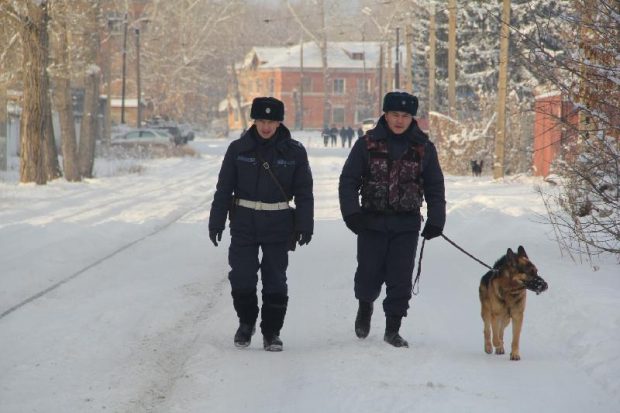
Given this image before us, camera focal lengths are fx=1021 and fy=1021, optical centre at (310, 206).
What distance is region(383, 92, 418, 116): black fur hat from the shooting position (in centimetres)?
799

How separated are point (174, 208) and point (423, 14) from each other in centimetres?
3667

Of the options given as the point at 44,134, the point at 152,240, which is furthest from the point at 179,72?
the point at 152,240

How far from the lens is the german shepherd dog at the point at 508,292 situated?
7.23m

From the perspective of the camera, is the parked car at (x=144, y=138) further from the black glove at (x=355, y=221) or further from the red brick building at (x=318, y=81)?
the red brick building at (x=318, y=81)

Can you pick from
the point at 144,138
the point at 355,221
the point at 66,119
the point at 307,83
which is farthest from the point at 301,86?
the point at 355,221

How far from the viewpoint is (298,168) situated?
8164 mm

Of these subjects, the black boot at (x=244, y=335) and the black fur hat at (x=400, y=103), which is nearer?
the black fur hat at (x=400, y=103)

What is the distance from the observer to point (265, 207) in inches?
318

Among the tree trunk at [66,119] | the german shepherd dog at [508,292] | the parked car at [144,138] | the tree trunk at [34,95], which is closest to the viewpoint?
the german shepherd dog at [508,292]

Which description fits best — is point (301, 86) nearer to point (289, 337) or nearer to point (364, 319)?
point (289, 337)

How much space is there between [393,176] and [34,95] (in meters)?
21.8

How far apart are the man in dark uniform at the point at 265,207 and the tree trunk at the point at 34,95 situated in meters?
20.4

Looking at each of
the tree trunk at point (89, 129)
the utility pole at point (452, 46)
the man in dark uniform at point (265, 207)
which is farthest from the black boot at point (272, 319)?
the utility pole at point (452, 46)

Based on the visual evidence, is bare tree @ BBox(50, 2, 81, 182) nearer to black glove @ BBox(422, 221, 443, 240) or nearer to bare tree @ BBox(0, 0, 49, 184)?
bare tree @ BBox(0, 0, 49, 184)
